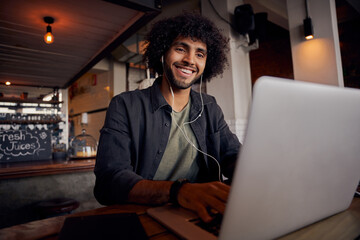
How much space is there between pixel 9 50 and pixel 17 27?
2.12 feet

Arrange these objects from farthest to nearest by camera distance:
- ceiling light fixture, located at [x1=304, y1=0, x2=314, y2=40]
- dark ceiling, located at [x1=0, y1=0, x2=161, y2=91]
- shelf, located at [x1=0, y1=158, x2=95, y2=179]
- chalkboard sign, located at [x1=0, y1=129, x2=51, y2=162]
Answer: ceiling light fixture, located at [x1=304, y1=0, x2=314, y2=40]
chalkboard sign, located at [x1=0, y1=129, x2=51, y2=162]
dark ceiling, located at [x1=0, y1=0, x2=161, y2=91]
shelf, located at [x1=0, y1=158, x2=95, y2=179]

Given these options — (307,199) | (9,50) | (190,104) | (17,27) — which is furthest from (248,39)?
(307,199)

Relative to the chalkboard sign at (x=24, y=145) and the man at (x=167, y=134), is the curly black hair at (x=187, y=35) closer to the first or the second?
the man at (x=167, y=134)

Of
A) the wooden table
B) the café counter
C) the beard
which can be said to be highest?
the beard

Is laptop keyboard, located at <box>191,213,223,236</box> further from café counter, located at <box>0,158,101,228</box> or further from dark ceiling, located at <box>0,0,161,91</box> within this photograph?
dark ceiling, located at <box>0,0,161,91</box>

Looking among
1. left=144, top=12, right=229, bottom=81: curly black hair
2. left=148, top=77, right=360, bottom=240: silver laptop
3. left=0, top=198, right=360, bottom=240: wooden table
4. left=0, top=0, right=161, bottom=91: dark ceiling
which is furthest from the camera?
left=0, top=0, right=161, bottom=91: dark ceiling

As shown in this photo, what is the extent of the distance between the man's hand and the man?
60 millimetres

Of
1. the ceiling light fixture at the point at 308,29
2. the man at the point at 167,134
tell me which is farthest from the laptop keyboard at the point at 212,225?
the ceiling light fixture at the point at 308,29

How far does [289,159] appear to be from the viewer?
1.41 feet

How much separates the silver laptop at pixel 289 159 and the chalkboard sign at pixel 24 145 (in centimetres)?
249

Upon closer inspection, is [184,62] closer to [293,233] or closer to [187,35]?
[187,35]

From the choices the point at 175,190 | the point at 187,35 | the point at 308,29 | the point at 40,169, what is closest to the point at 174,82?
the point at 187,35

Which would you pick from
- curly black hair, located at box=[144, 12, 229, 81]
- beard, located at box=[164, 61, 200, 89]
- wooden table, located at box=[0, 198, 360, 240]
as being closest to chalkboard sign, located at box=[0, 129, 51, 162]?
curly black hair, located at box=[144, 12, 229, 81]

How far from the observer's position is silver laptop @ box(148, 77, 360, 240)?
1.22 ft
